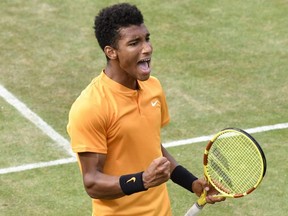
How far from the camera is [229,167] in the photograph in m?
7.84

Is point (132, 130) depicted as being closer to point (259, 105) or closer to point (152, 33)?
point (259, 105)

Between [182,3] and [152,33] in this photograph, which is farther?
[182,3]

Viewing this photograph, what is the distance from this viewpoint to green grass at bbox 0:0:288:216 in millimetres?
10875

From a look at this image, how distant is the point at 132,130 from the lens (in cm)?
719

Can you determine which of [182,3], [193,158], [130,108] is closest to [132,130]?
[130,108]

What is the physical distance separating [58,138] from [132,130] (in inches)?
199

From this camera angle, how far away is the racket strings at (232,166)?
7699 millimetres

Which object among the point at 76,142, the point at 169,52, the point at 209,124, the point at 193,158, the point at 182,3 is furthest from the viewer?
the point at 182,3

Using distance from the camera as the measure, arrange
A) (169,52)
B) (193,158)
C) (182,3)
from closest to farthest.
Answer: (193,158), (169,52), (182,3)

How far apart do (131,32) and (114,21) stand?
17 centimetres

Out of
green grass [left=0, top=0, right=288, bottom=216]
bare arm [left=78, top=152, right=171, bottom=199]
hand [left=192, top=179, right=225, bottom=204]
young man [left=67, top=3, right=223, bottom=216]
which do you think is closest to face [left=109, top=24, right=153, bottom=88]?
young man [left=67, top=3, right=223, bottom=216]

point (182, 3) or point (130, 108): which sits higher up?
point (130, 108)

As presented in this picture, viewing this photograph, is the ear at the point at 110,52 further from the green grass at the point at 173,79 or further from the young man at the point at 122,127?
the green grass at the point at 173,79

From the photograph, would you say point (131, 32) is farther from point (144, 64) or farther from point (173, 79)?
point (173, 79)
